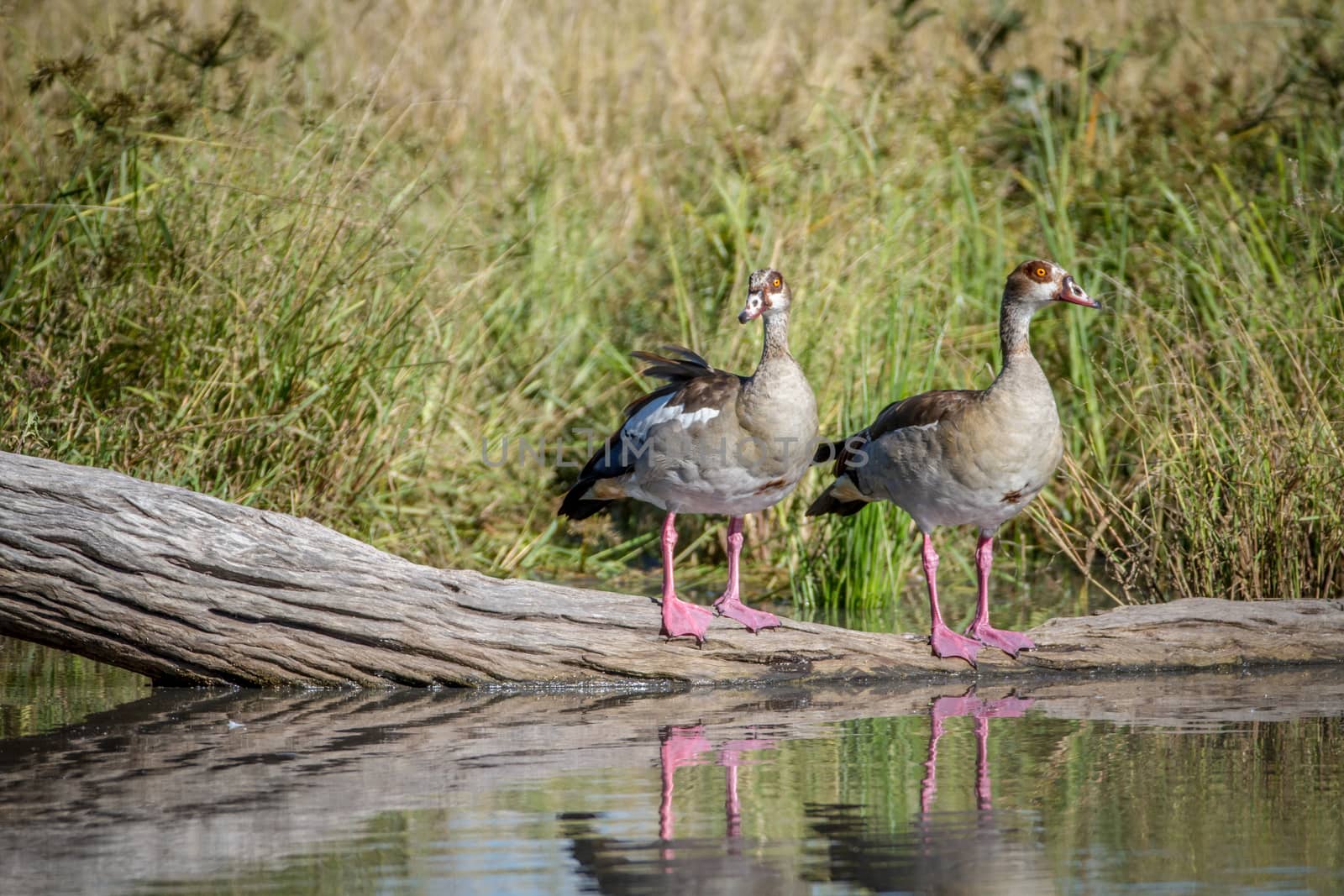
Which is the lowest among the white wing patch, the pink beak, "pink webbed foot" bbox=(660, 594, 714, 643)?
"pink webbed foot" bbox=(660, 594, 714, 643)

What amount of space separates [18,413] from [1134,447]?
555 centimetres

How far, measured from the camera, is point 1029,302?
6.46 meters

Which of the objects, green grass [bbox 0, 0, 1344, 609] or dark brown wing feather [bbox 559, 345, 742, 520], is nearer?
dark brown wing feather [bbox 559, 345, 742, 520]

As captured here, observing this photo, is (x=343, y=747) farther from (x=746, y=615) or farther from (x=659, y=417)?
(x=659, y=417)

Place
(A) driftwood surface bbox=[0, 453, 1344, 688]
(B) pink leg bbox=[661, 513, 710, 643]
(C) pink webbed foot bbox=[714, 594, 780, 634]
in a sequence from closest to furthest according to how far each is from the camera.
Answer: (A) driftwood surface bbox=[0, 453, 1344, 688]
(B) pink leg bbox=[661, 513, 710, 643]
(C) pink webbed foot bbox=[714, 594, 780, 634]

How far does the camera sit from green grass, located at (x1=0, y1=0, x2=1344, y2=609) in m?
7.20

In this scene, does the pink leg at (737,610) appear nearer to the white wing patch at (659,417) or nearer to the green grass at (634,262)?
the white wing patch at (659,417)

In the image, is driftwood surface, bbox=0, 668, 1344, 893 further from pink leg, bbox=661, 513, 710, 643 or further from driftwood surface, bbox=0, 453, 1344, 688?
pink leg, bbox=661, 513, 710, 643

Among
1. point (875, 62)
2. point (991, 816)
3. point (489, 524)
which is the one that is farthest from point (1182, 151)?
A: point (991, 816)

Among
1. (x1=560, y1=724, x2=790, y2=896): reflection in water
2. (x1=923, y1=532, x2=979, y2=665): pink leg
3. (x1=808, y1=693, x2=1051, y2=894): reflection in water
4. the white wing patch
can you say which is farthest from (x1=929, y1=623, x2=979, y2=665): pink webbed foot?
(x1=560, y1=724, x2=790, y2=896): reflection in water

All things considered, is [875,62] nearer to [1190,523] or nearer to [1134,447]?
[1134,447]

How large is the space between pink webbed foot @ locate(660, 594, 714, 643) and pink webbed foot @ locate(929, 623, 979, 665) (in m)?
0.88

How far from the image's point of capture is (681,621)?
19.9 feet

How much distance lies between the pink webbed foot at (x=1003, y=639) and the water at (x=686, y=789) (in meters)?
0.17
